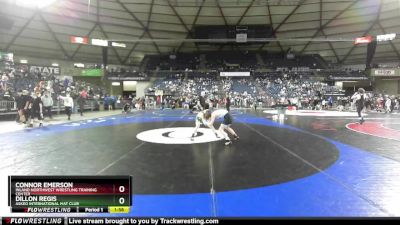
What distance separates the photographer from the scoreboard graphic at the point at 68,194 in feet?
9.02

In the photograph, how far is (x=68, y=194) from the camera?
277 cm

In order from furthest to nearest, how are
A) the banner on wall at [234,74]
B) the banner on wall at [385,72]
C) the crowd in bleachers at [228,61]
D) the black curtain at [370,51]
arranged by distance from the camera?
the crowd in bleachers at [228,61], the banner on wall at [234,74], the banner on wall at [385,72], the black curtain at [370,51]

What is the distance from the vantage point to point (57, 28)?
3139cm

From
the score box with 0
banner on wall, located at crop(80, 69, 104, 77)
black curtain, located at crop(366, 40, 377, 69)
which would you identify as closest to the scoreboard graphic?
the score box with 0

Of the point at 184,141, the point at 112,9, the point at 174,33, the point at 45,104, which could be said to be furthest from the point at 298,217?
the point at 174,33

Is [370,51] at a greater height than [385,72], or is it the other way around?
[370,51]

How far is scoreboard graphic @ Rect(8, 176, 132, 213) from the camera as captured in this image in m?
2.75

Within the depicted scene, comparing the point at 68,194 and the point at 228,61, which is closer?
the point at 68,194

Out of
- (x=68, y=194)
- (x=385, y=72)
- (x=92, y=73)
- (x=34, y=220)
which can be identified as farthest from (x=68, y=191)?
(x=385, y=72)

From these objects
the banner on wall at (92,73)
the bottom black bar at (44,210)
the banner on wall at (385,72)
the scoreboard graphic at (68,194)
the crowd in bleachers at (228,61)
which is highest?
the crowd in bleachers at (228,61)
